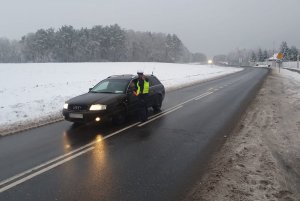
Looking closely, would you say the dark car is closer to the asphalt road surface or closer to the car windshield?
the car windshield

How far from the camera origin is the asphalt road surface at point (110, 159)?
5.19 metres

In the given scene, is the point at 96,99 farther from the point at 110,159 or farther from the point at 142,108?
the point at 110,159

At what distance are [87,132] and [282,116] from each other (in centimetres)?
704

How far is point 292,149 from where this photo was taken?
7672 millimetres

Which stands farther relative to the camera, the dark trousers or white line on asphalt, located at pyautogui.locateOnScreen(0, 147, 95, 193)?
the dark trousers

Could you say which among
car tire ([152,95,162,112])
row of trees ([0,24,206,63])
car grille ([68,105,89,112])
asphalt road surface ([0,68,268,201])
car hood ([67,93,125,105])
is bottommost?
asphalt road surface ([0,68,268,201])

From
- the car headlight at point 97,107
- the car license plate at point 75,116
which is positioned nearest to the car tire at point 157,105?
the car headlight at point 97,107

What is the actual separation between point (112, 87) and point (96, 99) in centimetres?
146

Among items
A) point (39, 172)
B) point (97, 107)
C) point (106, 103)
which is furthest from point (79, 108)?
point (39, 172)

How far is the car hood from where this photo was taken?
9898mm

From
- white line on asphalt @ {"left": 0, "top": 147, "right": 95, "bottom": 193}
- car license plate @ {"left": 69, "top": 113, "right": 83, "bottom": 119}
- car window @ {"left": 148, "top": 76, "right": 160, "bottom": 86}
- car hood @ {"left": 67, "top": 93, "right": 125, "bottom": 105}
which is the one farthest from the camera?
car window @ {"left": 148, "top": 76, "right": 160, "bottom": 86}

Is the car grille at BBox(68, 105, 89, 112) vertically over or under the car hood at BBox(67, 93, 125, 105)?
under

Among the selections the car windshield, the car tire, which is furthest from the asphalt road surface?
the car tire

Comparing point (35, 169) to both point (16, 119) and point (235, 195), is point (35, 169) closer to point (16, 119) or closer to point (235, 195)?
point (235, 195)
